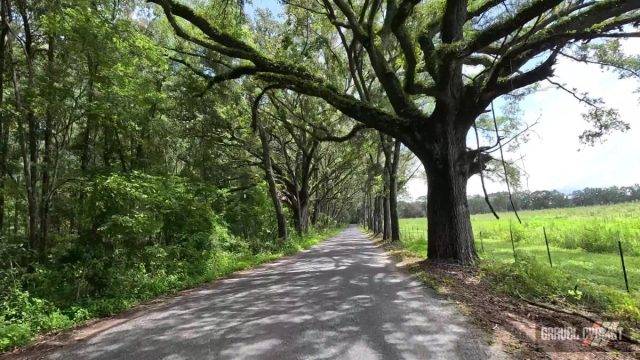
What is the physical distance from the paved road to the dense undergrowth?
3.53 feet

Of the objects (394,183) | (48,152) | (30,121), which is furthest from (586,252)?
(30,121)

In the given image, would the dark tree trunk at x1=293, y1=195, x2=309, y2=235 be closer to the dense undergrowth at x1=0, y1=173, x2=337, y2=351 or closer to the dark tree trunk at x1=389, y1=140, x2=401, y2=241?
the dark tree trunk at x1=389, y1=140, x2=401, y2=241

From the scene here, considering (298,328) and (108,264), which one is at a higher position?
(108,264)

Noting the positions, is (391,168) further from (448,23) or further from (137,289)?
(137,289)

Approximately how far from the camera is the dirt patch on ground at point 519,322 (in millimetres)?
4715

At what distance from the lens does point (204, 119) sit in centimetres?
1961

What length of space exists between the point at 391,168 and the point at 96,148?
45.6 ft

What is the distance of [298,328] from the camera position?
227 inches

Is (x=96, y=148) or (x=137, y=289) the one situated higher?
(x=96, y=148)

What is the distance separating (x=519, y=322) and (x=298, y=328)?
310 centimetres

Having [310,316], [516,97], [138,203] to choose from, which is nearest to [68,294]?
[138,203]

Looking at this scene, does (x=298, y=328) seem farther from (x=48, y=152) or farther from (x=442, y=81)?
(x=48, y=152)

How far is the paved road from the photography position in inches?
190

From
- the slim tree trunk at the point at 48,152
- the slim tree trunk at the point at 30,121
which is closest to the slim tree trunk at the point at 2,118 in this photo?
the slim tree trunk at the point at 30,121
